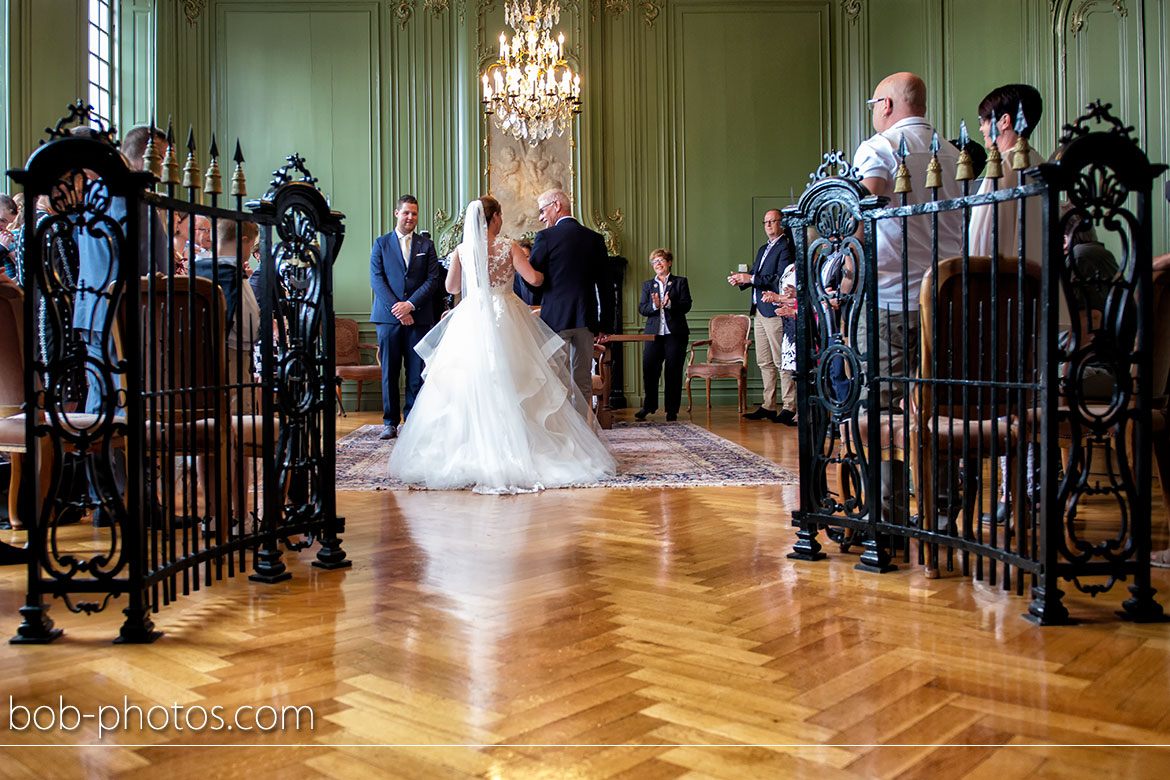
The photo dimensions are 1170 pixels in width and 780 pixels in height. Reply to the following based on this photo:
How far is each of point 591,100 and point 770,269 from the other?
10.8 feet

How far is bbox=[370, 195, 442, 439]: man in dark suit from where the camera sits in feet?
25.7

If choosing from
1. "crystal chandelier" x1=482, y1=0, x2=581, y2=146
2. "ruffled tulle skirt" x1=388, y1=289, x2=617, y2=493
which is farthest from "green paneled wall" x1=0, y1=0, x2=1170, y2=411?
"ruffled tulle skirt" x1=388, y1=289, x2=617, y2=493

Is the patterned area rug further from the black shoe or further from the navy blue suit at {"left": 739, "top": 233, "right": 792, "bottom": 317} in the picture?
the navy blue suit at {"left": 739, "top": 233, "right": 792, "bottom": 317}

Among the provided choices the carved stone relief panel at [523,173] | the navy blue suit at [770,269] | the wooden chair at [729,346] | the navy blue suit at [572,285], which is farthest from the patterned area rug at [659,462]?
the carved stone relief panel at [523,173]

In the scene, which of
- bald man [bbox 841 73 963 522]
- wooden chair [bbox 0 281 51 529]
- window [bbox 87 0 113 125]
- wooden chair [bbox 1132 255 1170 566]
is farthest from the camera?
window [bbox 87 0 113 125]

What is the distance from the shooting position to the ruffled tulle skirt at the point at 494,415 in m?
5.02

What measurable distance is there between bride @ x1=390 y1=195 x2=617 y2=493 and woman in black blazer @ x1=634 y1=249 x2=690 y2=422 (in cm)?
360

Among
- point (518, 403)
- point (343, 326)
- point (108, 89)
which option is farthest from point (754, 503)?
point (108, 89)

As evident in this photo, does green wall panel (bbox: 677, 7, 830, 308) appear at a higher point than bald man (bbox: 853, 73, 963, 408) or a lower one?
higher

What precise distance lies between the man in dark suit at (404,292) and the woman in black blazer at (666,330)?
7.29 ft

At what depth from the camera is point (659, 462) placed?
5879mm

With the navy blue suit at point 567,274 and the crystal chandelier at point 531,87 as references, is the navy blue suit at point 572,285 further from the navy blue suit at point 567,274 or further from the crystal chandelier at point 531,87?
the crystal chandelier at point 531,87

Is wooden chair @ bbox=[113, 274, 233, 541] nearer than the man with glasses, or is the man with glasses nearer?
wooden chair @ bbox=[113, 274, 233, 541]


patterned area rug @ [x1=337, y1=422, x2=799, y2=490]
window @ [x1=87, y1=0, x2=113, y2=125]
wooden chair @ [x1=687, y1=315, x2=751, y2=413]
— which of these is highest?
window @ [x1=87, y1=0, x2=113, y2=125]
